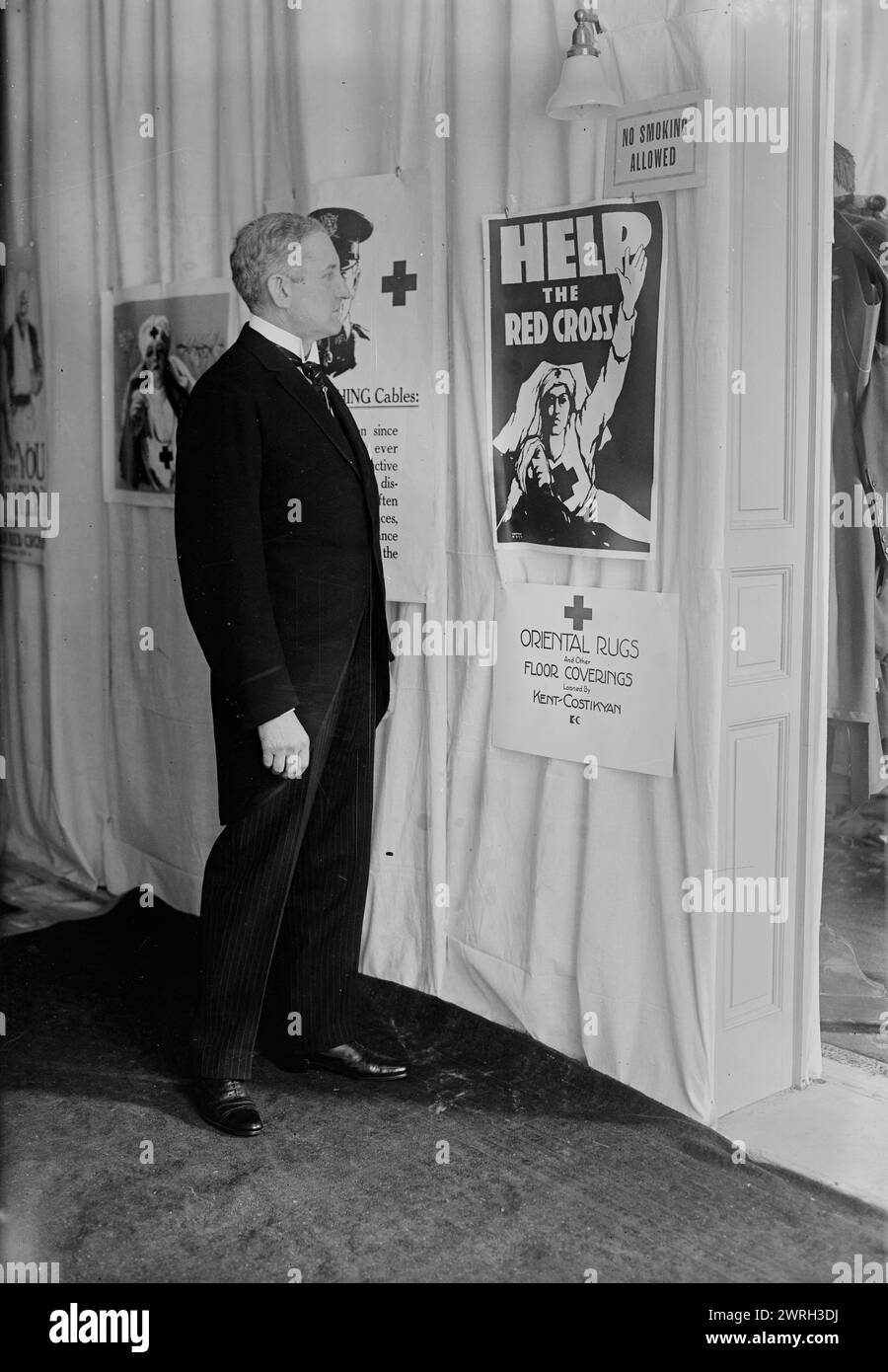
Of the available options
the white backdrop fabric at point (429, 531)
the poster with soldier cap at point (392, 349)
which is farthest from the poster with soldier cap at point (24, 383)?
the poster with soldier cap at point (392, 349)

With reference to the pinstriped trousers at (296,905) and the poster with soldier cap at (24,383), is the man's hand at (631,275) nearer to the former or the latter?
the pinstriped trousers at (296,905)

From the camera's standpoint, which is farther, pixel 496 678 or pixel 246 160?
pixel 246 160

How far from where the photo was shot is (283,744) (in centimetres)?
233

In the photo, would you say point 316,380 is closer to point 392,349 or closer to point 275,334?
point 275,334

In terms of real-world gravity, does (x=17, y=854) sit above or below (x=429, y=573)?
below

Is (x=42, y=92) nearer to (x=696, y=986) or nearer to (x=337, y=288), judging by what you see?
(x=337, y=288)

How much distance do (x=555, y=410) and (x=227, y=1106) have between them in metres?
1.28

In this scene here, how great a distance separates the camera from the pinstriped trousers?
2.41 metres

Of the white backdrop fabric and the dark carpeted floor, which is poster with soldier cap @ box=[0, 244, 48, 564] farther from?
the dark carpeted floor

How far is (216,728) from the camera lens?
8.06ft
